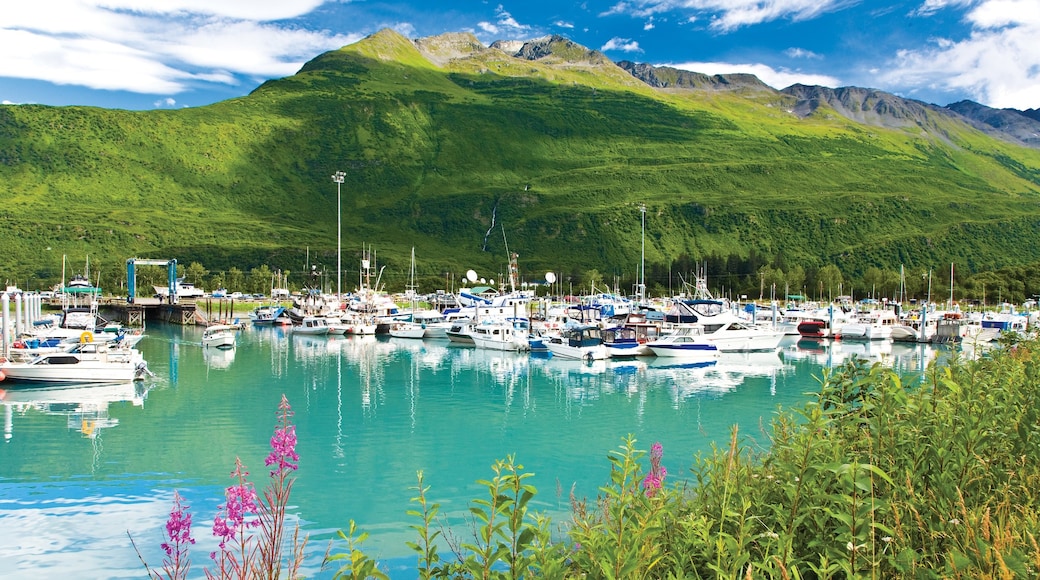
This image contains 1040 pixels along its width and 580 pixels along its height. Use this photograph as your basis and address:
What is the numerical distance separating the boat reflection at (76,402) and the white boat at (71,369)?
439 mm

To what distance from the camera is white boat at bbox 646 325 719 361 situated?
54.5 m

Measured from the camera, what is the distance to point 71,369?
38938mm

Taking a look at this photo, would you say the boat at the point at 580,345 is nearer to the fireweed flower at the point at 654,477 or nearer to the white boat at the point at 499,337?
the white boat at the point at 499,337

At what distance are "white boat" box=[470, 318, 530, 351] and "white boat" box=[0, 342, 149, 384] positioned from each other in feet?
96.2

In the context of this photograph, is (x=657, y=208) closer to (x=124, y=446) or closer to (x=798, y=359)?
(x=798, y=359)

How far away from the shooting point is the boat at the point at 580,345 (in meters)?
54.3

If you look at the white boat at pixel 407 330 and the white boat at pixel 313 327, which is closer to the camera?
the white boat at pixel 407 330

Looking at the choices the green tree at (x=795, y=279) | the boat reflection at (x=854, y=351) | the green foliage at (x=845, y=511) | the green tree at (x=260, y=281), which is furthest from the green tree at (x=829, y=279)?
the green foliage at (x=845, y=511)

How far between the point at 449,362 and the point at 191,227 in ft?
476

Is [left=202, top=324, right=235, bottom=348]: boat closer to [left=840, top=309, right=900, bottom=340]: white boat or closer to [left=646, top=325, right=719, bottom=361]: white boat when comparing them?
[left=646, top=325, right=719, bottom=361]: white boat

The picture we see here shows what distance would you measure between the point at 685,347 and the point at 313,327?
4417cm

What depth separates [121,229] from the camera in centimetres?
16312

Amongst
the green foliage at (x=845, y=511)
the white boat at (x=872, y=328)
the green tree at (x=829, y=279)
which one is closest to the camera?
the green foliage at (x=845, y=511)

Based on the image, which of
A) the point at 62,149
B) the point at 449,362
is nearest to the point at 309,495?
the point at 449,362
